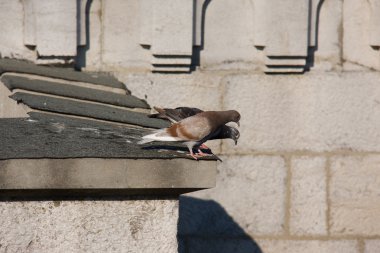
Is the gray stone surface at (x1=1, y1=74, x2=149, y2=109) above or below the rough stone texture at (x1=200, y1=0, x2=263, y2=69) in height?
below

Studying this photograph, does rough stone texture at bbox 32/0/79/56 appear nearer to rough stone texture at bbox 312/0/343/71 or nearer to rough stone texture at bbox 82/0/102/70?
rough stone texture at bbox 82/0/102/70

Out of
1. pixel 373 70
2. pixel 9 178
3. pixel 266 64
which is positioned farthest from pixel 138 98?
pixel 9 178

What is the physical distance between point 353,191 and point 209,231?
3.07ft

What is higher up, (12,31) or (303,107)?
(12,31)

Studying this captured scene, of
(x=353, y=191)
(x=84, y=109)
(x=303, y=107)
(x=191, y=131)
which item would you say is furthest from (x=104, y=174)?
(x=353, y=191)

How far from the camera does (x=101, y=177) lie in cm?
532

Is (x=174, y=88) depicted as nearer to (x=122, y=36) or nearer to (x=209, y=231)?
(x=122, y=36)

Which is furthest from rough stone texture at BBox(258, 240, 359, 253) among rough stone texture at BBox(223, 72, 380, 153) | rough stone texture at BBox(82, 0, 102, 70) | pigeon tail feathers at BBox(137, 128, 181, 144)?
pigeon tail feathers at BBox(137, 128, 181, 144)

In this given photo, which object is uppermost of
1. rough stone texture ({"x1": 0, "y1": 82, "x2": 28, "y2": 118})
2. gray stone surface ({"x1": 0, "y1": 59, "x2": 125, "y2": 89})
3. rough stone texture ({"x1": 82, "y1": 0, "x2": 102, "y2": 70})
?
rough stone texture ({"x1": 82, "y1": 0, "x2": 102, "y2": 70})

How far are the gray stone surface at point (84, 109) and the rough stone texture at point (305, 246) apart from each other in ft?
4.21

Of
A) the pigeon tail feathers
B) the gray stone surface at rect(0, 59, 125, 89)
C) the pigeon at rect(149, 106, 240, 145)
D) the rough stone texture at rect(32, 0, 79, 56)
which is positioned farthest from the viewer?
the rough stone texture at rect(32, 0, 79, 56)

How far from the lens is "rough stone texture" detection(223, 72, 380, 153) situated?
26.2 ft

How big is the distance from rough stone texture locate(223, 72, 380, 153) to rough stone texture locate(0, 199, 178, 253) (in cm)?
247

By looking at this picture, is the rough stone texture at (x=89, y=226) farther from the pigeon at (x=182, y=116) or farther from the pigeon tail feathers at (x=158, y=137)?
the pigeon at (x=182, y=116)
